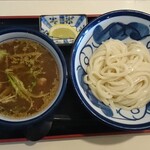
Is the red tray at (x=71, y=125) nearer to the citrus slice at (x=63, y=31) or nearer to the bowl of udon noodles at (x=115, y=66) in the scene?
the bowl of udon noodles at (x=115, y=66)

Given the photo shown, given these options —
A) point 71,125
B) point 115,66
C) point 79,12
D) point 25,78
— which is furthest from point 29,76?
point 79,12

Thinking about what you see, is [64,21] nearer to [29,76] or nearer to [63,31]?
[63,31]

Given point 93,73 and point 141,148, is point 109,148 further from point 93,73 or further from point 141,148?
point 93,73

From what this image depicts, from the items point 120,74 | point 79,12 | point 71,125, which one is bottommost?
point 71,125

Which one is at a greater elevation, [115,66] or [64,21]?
[64,21]
